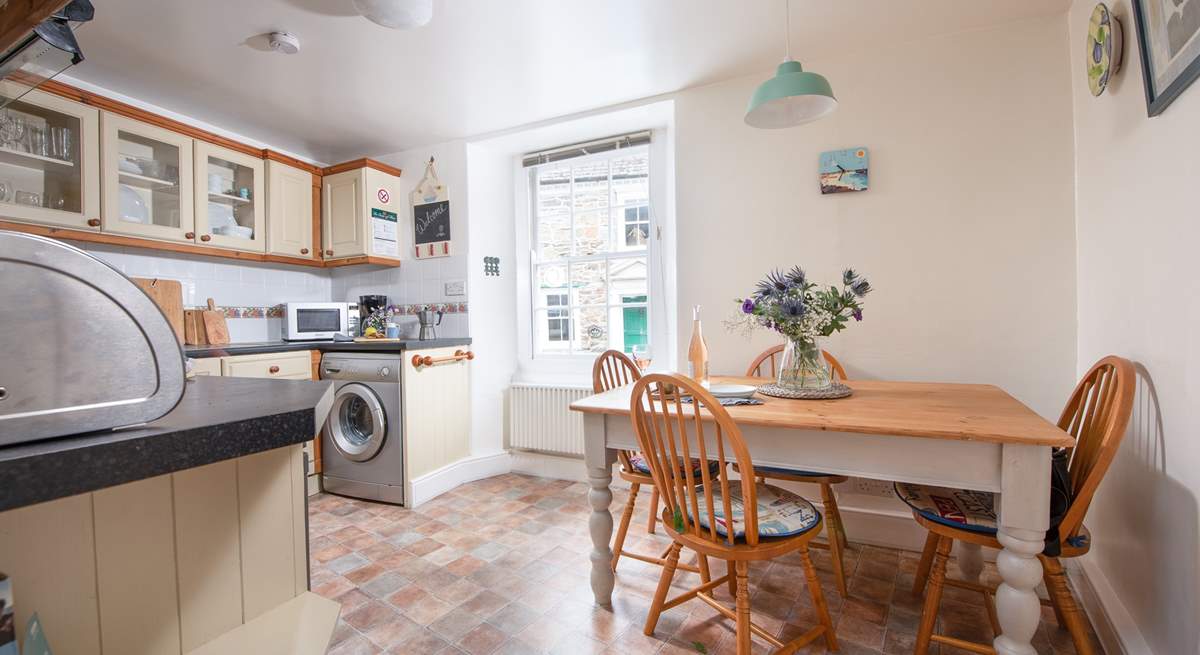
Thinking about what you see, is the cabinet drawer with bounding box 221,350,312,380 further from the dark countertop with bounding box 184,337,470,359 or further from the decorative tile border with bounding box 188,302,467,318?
the decorative tile border with bounding box 188,302,467,318

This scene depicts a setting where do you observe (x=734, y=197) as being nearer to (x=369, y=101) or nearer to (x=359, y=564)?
(x=369, y=101)

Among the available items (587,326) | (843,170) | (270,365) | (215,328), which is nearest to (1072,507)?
(843,170)

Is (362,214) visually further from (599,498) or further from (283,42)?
(599,498)

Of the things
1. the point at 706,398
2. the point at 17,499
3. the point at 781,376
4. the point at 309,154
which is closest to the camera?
the point at 17,499

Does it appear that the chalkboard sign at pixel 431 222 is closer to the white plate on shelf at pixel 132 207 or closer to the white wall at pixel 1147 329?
the white plate on shelf at pixel 132 207

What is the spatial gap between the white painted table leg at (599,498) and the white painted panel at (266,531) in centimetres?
102

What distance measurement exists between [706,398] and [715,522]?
0.38 m

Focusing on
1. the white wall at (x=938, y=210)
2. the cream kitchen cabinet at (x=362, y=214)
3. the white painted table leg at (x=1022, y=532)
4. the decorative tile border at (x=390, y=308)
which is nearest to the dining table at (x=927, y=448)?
the white painted table leg at (x=1022, y=532)

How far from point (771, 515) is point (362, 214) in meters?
3.21

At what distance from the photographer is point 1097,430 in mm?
1437

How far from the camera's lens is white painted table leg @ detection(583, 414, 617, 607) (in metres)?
1.80

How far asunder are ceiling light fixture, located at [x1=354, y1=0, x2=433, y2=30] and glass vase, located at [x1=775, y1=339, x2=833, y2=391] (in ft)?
6.46

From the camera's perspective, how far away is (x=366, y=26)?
2.23 m

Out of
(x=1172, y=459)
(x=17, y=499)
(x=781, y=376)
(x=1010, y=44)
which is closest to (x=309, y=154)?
(x=781, y=376)
